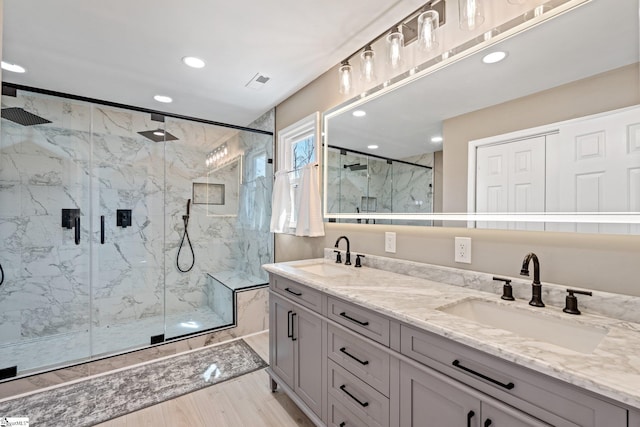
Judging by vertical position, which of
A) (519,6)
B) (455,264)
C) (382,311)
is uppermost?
(519,6)

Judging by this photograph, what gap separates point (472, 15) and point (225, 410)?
2595 millimetres

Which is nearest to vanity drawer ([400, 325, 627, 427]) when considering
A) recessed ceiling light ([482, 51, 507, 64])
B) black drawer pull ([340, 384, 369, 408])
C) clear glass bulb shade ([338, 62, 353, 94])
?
black drawer pull ([340, 384, 369, 408])

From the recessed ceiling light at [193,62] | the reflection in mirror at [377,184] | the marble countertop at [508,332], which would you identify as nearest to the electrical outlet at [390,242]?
the reflection in mirror at [377,184]

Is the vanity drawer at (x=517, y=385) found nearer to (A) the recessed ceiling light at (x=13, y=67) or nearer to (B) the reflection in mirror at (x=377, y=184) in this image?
(B) the reflection in mirror at (x=377, y=184)

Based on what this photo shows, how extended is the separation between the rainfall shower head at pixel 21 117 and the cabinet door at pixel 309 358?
3.01 metres

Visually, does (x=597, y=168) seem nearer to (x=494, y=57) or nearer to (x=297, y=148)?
(x=494, y=57)

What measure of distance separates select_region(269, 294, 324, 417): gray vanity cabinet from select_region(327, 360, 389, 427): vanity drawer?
110 millimetres

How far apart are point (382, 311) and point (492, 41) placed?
52.3 inches

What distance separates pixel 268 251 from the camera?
3.28m

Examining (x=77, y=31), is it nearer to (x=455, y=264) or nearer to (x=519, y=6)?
(x=519, y=6)

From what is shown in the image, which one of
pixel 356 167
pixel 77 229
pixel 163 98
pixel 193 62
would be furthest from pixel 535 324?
pixel 77 229

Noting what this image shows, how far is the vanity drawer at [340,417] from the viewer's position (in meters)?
1.30

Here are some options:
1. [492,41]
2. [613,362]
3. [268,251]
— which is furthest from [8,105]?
[613,362]

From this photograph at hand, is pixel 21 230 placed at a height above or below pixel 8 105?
below
